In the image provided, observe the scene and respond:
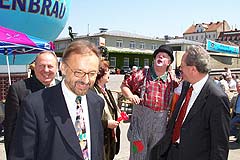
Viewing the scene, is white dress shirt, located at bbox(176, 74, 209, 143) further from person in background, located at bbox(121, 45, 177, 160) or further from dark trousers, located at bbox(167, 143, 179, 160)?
person in background, located at bbox(121, 45, 177, 160)

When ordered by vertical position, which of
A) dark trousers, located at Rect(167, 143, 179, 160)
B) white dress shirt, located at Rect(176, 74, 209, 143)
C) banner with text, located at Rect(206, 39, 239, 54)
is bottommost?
dark trousers, located at Rect(167, 143, 179, 160)

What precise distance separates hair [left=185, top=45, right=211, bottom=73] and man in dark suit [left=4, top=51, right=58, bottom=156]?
1.37m

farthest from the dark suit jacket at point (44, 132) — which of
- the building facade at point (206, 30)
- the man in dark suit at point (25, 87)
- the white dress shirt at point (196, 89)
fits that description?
the building facade at point (206, 30)

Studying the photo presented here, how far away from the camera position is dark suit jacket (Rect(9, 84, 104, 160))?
1722 mm

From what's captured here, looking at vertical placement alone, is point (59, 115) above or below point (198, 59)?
below

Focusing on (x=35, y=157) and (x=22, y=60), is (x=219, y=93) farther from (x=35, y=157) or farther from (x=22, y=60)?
(x=22, y=60)

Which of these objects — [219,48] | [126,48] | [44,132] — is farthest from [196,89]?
[126,48]

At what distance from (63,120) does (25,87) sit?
4.77 ft

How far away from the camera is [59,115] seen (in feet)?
5.89

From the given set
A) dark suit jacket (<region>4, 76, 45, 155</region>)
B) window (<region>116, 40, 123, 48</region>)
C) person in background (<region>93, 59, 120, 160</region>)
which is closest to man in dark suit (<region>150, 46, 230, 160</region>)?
person in background (<region>93, 59, 120, 160</region>)

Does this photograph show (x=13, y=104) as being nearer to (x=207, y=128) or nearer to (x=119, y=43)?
(x=207, y=128)

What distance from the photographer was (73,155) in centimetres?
179

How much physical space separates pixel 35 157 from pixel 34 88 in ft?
4.87

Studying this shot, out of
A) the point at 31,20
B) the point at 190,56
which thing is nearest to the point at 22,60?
the point at 31,20
